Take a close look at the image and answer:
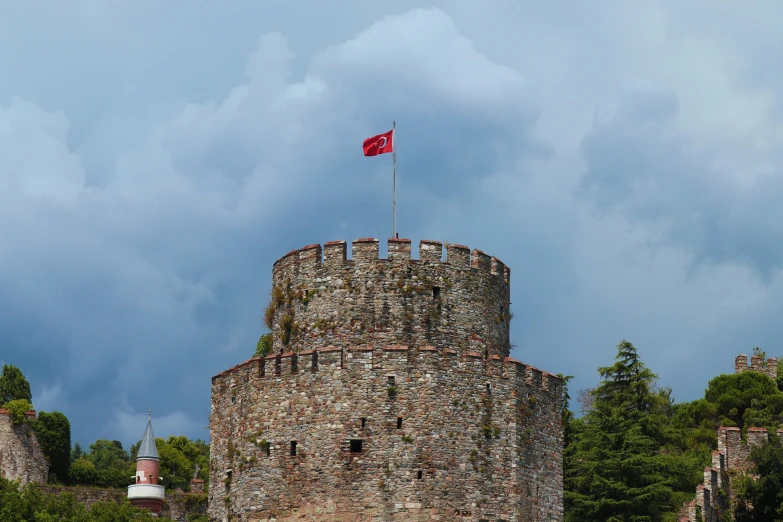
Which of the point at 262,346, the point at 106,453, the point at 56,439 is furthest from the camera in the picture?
the point at 106,453

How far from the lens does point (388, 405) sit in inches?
1512

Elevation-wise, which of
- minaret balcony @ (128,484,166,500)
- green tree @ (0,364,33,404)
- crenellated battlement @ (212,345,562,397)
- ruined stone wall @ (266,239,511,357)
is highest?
green tree @ (0,364,33,404)

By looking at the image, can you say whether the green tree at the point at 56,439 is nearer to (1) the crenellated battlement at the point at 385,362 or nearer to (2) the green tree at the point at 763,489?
(1) the crenellated battlement at the point at 385,362

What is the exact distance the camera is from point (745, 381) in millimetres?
79188

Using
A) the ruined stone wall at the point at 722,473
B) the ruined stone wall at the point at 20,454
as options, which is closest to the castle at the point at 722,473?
the ruined stone wall at the point at 722,473

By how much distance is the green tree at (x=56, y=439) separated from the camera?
77.2 meters

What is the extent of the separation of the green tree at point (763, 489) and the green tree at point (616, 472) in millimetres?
3352

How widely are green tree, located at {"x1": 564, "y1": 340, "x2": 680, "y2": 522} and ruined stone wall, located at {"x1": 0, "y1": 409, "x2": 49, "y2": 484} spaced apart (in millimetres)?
33763

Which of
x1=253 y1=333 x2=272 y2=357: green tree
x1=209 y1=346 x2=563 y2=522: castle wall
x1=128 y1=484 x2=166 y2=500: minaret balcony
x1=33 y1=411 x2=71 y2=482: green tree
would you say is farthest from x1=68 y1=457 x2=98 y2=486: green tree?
x1=209 y1=346 x2=563 y2=522: castle wall

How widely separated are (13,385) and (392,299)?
196 ft

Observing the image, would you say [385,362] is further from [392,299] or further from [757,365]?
[757,365]

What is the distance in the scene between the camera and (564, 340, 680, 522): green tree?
5172 centimetres

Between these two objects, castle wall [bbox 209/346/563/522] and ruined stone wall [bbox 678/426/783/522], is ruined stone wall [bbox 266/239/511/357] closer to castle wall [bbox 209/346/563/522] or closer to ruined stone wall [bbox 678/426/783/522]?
castle wall [bbox 209/346/563/522]

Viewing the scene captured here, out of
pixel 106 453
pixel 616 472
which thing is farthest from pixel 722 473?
pixel 106 453
